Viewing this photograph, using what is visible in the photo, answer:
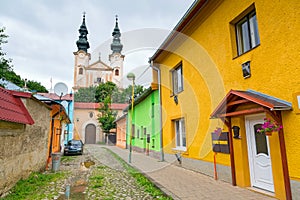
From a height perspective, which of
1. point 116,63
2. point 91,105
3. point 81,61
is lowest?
point 91,105

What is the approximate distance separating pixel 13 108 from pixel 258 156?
6100 mm

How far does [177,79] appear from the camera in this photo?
966 centimetres

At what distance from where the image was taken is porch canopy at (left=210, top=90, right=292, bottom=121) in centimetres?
387

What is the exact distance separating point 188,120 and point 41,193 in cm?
543

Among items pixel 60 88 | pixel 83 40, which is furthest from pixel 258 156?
pixel 83 40

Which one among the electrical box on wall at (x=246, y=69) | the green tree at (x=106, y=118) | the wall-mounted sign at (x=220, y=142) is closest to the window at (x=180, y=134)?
the wall-mounted sign at (x=220, y=142)

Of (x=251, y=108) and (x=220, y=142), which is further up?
(x=251, y=108)

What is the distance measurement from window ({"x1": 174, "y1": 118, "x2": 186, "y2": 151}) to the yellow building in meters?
0.10

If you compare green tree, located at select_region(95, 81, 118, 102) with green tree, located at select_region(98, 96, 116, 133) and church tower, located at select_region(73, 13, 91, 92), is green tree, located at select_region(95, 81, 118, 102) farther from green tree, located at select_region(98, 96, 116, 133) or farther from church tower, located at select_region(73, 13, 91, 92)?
green tree, located at select_region(98, 96, 116, 133)

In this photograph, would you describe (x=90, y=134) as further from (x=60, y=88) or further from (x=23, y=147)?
(x=23, y=147)

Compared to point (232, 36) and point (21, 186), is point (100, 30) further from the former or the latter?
point (21, 186)

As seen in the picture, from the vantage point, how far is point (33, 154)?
6727 mm

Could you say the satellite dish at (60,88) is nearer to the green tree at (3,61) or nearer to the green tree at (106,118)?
the green tree at (3,61)

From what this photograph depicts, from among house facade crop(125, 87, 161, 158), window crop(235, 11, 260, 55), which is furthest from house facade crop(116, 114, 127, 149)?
window crop(235, 11, 260, 55)
